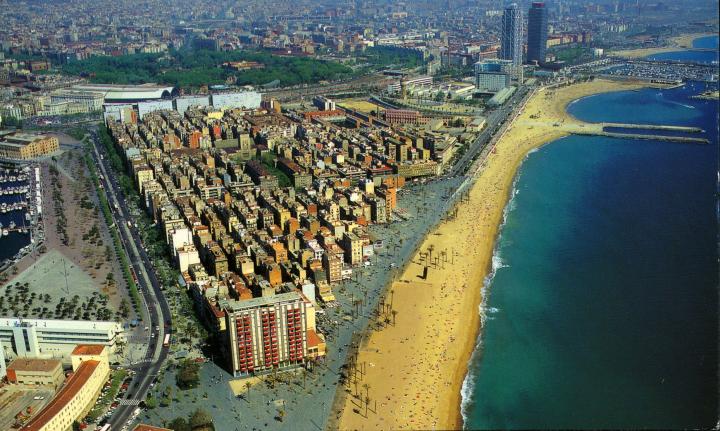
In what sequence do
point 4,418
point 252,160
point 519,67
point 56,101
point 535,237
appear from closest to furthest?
1. point 4,418
2. point 535,237
3. point 252,160
4. point 56,101
5. point 519,67

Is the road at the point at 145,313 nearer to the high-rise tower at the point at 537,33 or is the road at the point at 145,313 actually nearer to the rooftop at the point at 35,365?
the rooftop at the point at 35,365

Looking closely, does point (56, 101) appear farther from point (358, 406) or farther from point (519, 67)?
point (358, 406)

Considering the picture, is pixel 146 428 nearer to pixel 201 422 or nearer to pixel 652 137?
pixel 201 422

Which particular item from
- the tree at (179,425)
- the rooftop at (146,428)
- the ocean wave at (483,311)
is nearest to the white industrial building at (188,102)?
the ocean wave at (483,311)

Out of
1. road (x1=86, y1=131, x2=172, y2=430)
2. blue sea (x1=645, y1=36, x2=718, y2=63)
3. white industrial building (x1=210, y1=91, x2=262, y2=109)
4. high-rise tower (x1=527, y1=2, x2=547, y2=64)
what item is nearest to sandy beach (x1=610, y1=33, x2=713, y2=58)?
blue sea (x1=645, y1=36, x2=718, y2=63)

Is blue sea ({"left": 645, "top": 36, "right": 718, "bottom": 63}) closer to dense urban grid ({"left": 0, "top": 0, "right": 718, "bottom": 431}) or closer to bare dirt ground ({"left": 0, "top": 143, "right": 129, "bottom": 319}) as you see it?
dense urban grid ({"left": 0, "top": 0, "right": 718, "bottom": 431})

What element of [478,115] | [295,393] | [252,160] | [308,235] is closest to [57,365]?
[295,393]
